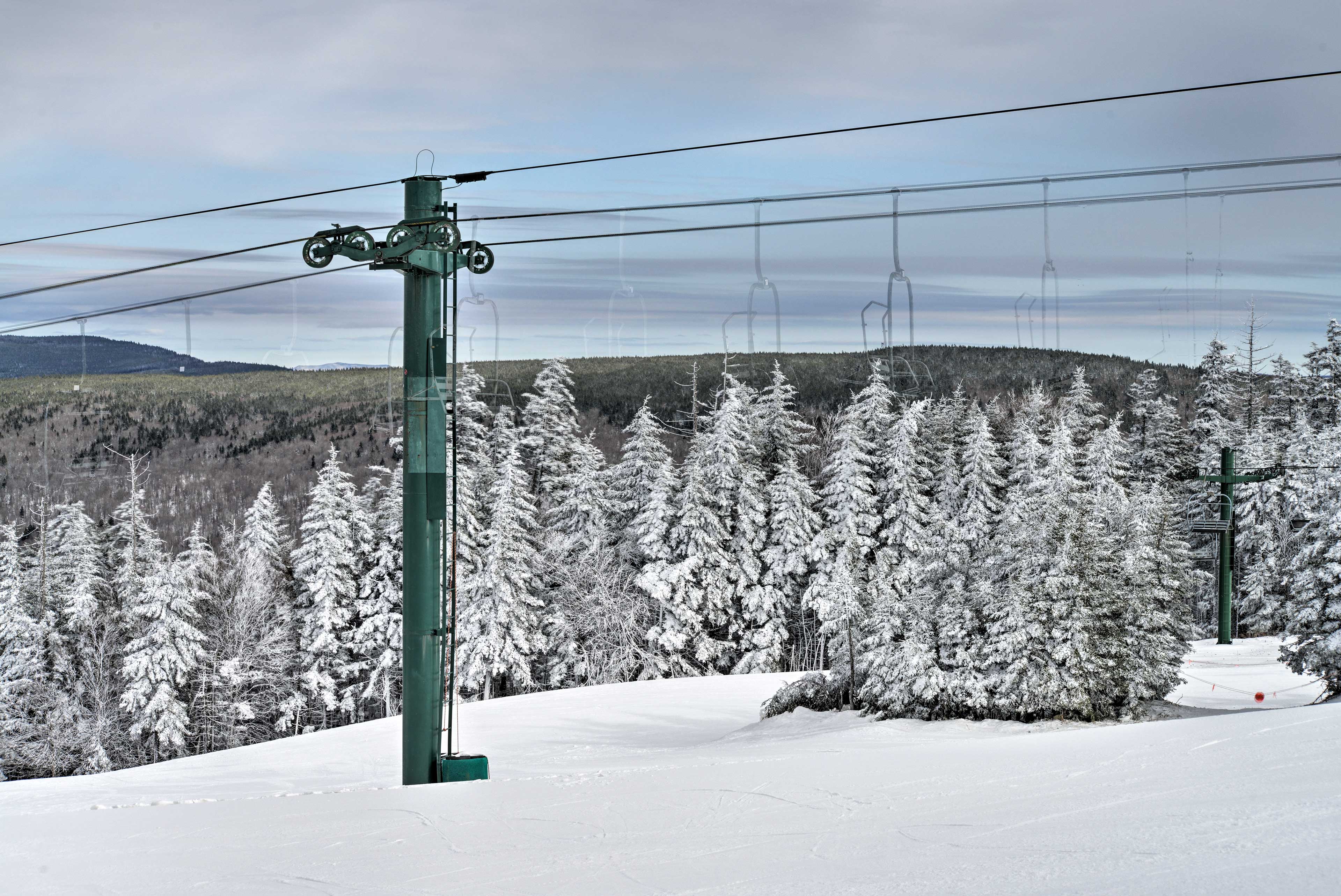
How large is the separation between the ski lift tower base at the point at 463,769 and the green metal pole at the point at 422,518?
11 centimetres

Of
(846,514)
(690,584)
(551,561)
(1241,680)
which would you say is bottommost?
(1241,680)

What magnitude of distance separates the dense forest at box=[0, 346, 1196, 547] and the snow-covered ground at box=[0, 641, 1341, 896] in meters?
39.8

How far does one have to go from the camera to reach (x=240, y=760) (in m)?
21.0

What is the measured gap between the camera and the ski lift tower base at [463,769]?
1230cm

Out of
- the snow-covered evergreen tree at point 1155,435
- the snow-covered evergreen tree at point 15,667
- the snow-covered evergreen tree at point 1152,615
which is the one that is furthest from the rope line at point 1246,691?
the snow-covered evergreen tree at point 15,667

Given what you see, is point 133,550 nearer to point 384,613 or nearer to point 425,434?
point 384,613

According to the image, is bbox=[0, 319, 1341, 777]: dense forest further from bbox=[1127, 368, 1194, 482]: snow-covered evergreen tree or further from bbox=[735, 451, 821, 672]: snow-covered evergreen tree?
A: bbox=[1127, 368, 1194, 482]: snow-covered evergreen tree

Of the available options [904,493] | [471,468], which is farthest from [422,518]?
[904,493]

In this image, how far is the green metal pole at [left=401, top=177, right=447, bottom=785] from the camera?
1200 cm

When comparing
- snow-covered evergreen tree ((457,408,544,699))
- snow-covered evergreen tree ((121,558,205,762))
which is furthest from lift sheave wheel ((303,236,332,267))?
snow-covered evergreen tree ((121,558,205,762))

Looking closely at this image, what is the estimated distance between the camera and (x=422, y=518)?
12.2m

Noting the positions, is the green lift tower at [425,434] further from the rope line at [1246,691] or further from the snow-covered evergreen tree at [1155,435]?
the snow-covered evergreen tree at [1155,435]

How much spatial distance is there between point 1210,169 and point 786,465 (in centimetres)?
3493

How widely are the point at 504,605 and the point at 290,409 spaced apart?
49451 millimetres
